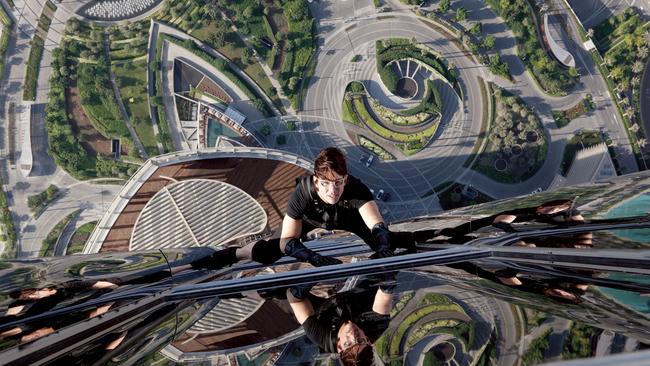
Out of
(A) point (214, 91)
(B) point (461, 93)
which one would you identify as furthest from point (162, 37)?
(B) point (461, 93)

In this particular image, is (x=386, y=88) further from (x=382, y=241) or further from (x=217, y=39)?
(x=382, y=241)

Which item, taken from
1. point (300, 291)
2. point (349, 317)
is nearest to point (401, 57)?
point (300, 291)

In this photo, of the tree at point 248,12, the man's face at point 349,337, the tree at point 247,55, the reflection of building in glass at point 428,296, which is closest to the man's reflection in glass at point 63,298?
the reflection of building in glass at point 428,296

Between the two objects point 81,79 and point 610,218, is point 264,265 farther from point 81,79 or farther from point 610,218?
point 81,79

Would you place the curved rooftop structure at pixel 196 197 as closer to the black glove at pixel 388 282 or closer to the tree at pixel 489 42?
the black glove at pixel 388 282

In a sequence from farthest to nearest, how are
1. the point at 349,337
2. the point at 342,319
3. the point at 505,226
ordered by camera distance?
the point at 505,226 < the point at 342,319 < the point at 349,337

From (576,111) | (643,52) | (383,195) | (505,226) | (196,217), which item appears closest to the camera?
(505,226)

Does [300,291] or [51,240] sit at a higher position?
[300,291]

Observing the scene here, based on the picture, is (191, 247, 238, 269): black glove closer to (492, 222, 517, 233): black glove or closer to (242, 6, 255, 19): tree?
(492, 222, 517, 233): black glove
